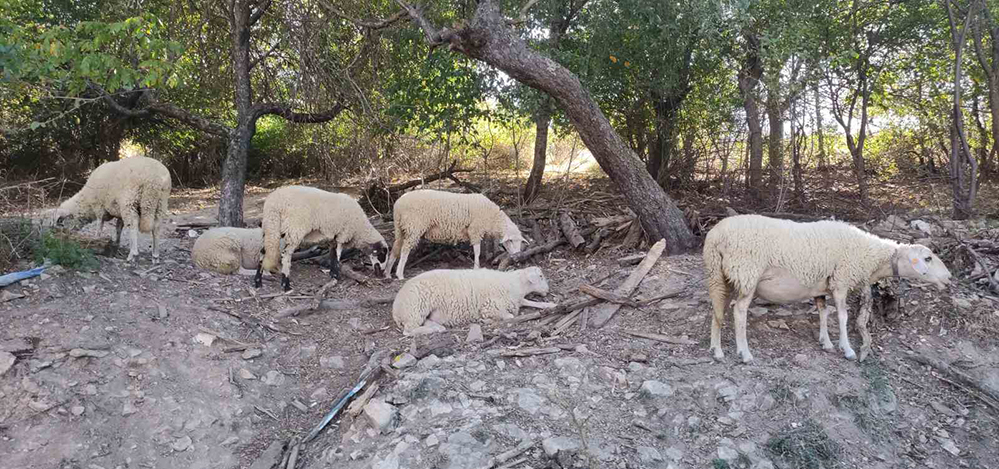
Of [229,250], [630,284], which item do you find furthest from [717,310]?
[229,250]

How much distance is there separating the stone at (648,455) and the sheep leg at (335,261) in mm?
5458

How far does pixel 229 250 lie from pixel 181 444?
4042 millimetres

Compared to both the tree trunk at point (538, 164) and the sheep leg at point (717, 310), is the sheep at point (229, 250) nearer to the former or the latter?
the tree trunk at point (538, 164)

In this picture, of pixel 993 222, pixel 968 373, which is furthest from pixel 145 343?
pixel 993 222

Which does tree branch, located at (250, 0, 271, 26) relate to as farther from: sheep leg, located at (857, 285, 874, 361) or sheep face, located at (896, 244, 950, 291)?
sheep face, located at (896, 244, 950, 291)

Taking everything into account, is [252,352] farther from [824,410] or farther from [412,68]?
[412,68]

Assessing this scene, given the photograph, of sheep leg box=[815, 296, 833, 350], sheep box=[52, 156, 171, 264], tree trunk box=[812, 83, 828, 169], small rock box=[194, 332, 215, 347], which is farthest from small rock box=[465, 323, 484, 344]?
tree trunk box=[812, 83, 828, 169]

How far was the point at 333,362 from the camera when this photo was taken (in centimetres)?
652

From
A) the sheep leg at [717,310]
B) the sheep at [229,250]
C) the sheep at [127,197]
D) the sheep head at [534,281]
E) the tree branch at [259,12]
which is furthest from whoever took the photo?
the tree branch at [259,12]

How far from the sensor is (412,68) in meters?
11.0

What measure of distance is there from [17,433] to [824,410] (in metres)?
6.54

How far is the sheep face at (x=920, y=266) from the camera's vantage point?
5.66 meters

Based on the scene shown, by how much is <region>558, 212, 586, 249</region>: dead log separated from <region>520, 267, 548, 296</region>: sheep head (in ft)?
5.52

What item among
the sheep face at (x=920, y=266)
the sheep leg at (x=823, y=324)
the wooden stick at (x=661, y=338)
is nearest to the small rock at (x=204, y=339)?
the wooden stick at (x=661, y=338)
